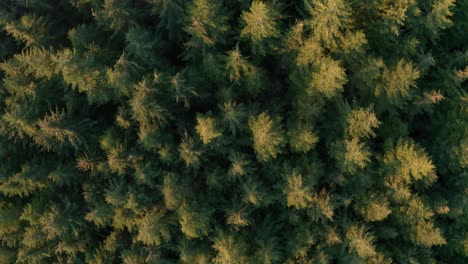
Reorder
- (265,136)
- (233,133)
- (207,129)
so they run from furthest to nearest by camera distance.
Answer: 1. (233,133)
2. (207,129)
3. (265,136)

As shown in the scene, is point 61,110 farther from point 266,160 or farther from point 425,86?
point 425,86

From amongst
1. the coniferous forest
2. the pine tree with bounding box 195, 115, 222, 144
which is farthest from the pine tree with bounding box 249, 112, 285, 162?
the pine tree with bounding box 195, 115, 222, 144

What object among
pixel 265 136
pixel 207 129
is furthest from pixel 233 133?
pixel 265 136

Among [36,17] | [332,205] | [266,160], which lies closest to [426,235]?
[332,205]

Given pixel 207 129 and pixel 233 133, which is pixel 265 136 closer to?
pixel 233 133

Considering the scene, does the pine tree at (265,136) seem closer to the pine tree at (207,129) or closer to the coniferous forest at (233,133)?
the coniferous forest at (233,133)

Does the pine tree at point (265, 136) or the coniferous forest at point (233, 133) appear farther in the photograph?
the coniferous forest at point (233, 133)

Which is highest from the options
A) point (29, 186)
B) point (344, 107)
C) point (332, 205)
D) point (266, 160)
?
point (344, 107)

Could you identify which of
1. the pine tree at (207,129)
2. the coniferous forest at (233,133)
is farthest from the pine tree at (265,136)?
the pine tree at (207,129)
